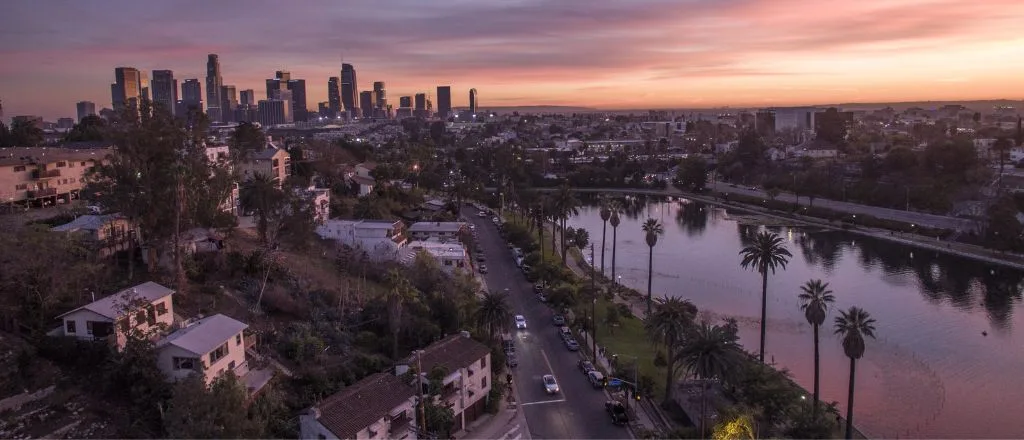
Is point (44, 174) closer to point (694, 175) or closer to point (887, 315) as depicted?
point (887, 315)

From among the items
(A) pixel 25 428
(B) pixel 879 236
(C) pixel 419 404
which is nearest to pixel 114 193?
(A) pixel 25 428

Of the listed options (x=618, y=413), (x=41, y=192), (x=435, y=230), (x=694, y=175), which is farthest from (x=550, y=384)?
(x=694, y=175)

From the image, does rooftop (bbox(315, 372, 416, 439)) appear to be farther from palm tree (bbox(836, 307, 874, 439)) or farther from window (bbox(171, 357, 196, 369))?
palm tree (bbox(836, 307, 874, 439))

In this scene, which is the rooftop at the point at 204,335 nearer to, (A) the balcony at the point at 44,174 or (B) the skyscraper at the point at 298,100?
(A) the balcony at the point at 44,174

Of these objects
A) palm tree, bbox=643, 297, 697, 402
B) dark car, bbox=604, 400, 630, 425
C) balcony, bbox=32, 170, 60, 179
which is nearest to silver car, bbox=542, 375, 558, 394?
dark car, bbox=604, 400, 630, 425

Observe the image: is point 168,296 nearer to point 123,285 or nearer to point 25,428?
point 123,285

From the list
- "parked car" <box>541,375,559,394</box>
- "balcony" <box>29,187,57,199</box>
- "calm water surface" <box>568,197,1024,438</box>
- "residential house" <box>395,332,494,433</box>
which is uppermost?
"balcony" <box>29,187,57,199</box>
